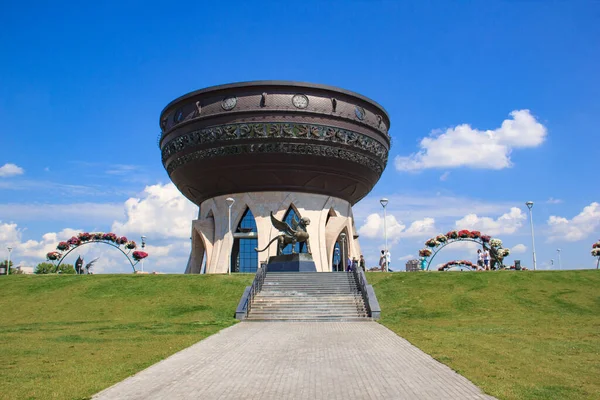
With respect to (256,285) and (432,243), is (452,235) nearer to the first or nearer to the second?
(432,243)

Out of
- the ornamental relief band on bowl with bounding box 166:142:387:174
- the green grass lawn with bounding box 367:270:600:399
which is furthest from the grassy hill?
the ornamental relief band on bowl with bounding box 166:142:387:174

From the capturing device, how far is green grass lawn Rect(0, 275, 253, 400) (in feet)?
30.7

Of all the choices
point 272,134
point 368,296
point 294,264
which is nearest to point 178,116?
point 272,134

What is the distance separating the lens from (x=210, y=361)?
1075 cm

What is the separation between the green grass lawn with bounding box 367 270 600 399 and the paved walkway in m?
0.66

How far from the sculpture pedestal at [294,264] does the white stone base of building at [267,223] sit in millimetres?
7288

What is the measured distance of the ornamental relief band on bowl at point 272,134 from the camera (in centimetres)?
3291

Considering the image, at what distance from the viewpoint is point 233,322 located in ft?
61.2

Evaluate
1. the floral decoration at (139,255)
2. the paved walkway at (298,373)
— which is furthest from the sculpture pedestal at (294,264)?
the floral decoration at (139,255)

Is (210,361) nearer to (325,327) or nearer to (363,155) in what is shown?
(325,327)

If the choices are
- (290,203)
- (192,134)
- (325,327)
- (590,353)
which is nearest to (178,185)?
(192,134)

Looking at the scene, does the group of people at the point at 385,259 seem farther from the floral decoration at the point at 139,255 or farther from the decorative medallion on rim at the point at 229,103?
the floral decoration at the point at 139,255

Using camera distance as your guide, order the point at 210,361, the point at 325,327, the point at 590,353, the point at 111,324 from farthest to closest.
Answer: the point at 111,324, the point at 325,327, the point at 590,353, the point at 210,361

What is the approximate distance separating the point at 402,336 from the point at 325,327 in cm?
322
